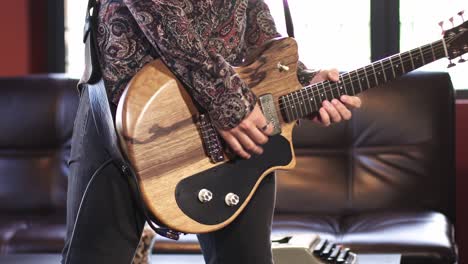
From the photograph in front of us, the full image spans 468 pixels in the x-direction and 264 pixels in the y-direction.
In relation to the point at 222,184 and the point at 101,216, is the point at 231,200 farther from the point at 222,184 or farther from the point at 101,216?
the point at 101,216

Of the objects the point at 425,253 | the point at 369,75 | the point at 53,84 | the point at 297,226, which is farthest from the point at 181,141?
the point at 53,84

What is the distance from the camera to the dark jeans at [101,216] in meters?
1.40

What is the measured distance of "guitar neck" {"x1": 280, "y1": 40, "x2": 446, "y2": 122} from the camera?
1.60 metres

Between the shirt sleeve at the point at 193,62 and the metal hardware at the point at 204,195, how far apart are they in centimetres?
13

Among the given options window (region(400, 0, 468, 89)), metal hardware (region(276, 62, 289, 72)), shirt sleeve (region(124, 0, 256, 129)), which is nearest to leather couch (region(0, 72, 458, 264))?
window (region(400, 0, 468, 89))

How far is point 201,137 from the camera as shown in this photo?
1482 mm

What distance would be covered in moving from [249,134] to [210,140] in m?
0.07

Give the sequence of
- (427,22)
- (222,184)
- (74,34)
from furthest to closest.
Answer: (74,34)
(427,22)
(222,184)

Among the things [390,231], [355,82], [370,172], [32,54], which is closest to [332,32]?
[370,172]

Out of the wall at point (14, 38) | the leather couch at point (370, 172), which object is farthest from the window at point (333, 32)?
the wall at point (14, 38)

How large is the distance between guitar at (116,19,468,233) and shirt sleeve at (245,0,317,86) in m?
0.04

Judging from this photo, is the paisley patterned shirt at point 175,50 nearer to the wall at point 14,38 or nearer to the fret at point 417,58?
the fret at point 417,58

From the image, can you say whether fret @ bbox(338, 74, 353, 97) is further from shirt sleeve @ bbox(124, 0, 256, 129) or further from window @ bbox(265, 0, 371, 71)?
window @ bbox(265, 0, 371, 71)

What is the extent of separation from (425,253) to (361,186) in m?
0.66
